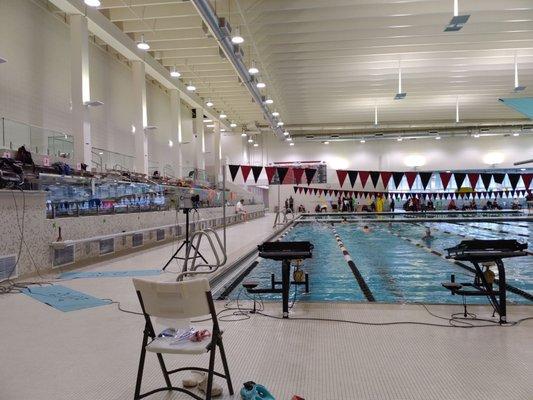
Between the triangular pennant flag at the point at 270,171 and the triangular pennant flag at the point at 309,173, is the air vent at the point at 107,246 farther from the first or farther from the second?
the triangular pennant flag at the point at 309,173

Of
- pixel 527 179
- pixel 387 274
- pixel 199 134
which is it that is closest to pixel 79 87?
pixel 387 274

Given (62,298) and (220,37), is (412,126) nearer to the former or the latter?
(220,37)

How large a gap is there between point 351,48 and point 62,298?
10611mm

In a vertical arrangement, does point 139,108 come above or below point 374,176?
above

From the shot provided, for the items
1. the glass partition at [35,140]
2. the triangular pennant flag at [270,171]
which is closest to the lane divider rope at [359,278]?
the glass partition at [35,140]

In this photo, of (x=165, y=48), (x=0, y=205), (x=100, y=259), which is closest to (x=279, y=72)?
(x=165, y=48)

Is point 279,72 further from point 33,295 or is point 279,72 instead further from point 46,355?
point 46,355

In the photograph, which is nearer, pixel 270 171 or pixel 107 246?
pixel 107 246

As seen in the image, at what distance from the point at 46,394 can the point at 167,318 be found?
0.87 metres

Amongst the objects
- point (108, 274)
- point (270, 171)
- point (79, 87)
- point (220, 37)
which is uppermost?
point (220, 37)

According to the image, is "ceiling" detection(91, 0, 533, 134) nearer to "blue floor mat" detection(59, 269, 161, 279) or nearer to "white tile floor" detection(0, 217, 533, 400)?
"blue floor mat" detection(59, 269, 161, 279)

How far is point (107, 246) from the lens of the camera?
8406 millimetres

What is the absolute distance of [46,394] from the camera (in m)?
2.26

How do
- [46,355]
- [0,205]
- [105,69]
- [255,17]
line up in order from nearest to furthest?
1. [46,355]
2. [0,205]
3. [255,17]
4. [105,69]
